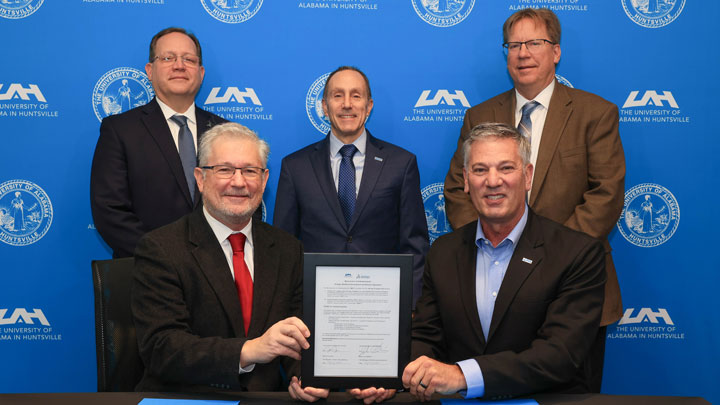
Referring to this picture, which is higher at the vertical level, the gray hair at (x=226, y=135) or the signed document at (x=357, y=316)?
the gray hair at (x=226, y=135)

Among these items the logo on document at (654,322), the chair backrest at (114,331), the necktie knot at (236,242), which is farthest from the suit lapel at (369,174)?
the logo on document at (654,322)

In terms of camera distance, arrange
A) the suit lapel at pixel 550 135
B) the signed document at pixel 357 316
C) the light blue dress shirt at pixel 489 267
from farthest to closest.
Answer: the suit lapel at pixel 550 135 → the light blue dress shirt at pixel 489 267 → the signed document at pixel 357 316

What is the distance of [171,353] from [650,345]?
393 centimetres

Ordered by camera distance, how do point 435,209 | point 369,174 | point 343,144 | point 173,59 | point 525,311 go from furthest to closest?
point 435,209 < point 173,59 < point 343,144 < point 369,174 < point 525,311

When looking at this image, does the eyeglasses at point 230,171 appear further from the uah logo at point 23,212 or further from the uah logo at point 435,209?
the uah logo at point 23,212

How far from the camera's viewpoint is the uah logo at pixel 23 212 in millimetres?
4832

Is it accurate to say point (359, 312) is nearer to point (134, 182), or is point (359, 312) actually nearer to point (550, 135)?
point (550, 135)

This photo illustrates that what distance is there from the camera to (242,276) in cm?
271

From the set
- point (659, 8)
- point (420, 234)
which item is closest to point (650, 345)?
point (420, 234)

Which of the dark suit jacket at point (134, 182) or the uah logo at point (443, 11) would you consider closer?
the dark suit jacket at point (134, 182)

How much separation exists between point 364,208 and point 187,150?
4.17ft

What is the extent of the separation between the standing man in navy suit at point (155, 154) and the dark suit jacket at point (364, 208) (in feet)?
2.19

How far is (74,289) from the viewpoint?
488 centimetres

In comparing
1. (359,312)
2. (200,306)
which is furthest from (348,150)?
(359,312)
